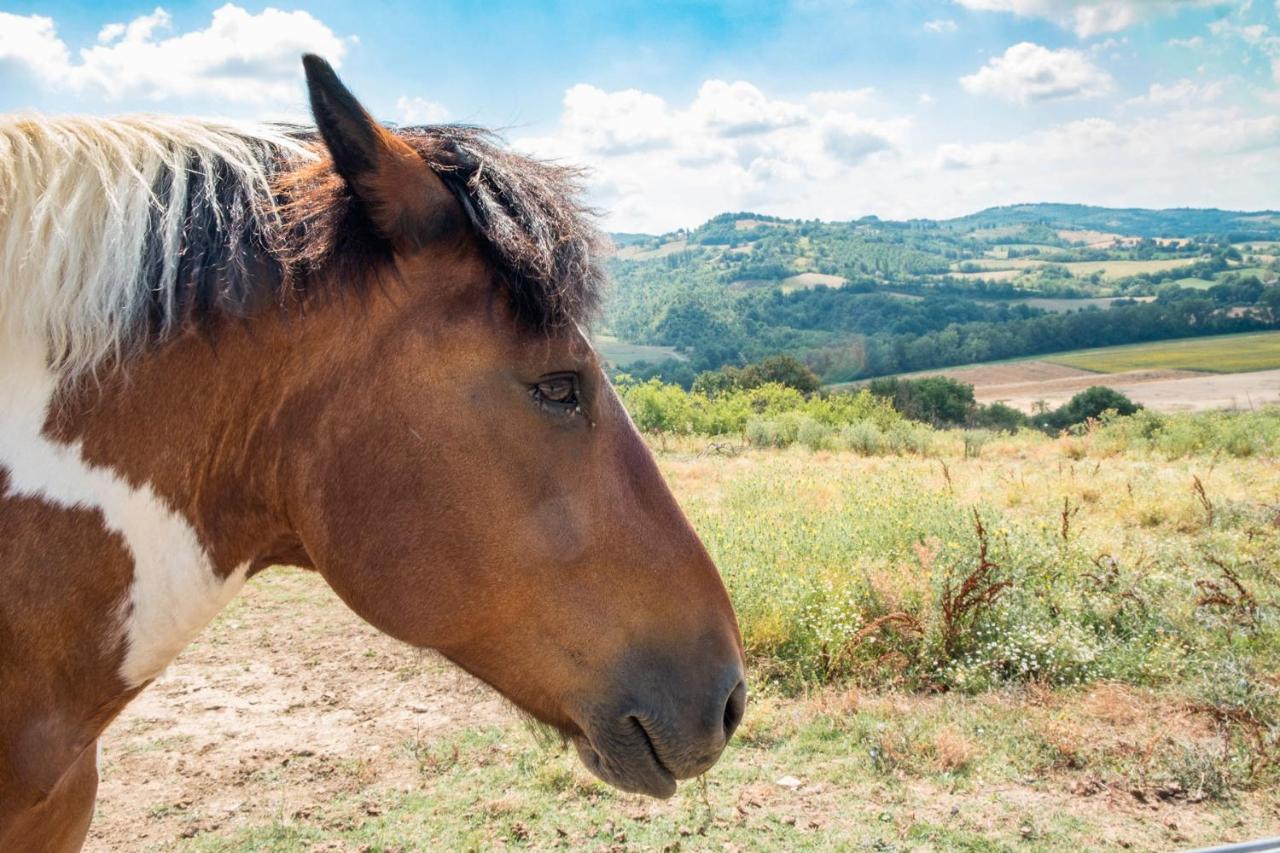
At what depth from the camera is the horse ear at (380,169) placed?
1344 millimetres

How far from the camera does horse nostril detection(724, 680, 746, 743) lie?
1657mm

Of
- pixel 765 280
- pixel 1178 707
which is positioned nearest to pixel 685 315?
pixel 765 280

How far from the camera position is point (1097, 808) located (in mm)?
4137

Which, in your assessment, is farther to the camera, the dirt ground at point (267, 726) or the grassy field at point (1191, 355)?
the grassy field at point (1191, 355)

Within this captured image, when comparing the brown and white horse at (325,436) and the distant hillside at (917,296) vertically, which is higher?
the brown and white horse at (325,436)

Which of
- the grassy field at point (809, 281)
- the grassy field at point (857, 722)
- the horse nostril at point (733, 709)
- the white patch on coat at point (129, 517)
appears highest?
the white patch on coat at point (129, 517)

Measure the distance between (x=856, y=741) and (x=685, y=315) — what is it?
10801 centimetres

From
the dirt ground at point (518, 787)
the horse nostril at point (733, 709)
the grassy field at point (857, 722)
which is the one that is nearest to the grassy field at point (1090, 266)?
the grassy field at point (857, 722)

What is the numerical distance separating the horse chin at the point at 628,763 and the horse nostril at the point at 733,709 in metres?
0.15

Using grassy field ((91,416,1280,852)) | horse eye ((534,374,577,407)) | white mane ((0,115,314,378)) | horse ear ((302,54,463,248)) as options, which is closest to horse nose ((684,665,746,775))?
horse eye ((534,374,577,407))

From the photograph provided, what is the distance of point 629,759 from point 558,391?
29.6 inches

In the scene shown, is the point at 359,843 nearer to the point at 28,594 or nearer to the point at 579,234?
the point at 28,594

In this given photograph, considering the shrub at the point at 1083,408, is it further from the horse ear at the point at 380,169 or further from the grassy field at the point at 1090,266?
the grassy field at the point at 1090,266

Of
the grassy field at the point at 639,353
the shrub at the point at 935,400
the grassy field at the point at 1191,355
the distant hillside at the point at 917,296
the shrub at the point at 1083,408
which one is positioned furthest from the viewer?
the grassy field at the point at 639,353
